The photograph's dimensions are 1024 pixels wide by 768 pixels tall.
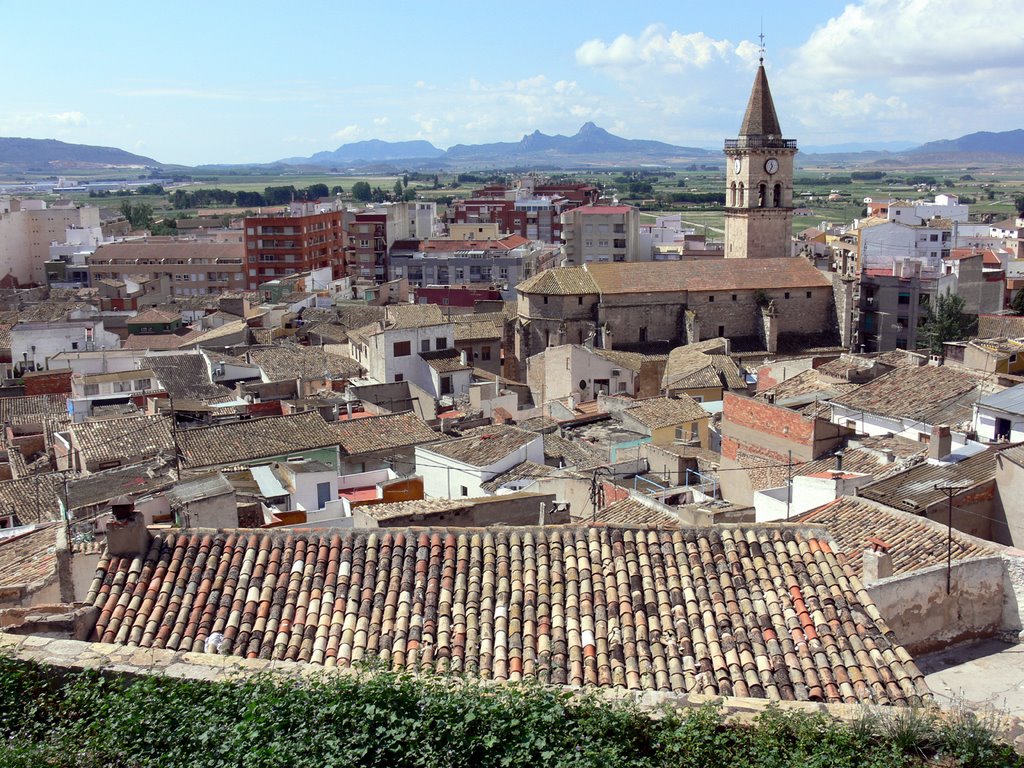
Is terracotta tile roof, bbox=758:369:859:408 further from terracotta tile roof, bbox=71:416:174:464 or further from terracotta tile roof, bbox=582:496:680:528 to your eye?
terracotta tile roof, bbox=71:416:174:464

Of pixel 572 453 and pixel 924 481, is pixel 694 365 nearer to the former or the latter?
pixel 572 453

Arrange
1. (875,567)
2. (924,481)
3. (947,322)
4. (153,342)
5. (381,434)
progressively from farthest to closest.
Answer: (153,342), (947,322), (381,434), (924,481), (875,567)

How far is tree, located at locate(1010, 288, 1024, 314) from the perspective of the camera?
2090 inches

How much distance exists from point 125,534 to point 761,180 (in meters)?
48.7

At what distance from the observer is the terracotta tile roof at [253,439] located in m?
21.9

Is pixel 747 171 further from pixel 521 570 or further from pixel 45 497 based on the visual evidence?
pixel 521 570

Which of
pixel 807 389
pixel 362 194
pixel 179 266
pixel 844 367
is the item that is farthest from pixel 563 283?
pixel 362 194

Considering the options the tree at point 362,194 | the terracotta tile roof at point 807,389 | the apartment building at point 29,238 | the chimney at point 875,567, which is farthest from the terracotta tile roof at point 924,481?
the tree at point 362,194

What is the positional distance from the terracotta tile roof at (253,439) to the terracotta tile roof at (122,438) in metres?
0.58

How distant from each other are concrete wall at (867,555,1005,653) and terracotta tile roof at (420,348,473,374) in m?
25.0

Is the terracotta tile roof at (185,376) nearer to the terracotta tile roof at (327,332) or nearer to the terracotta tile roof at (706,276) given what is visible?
the terracotta tile roof at (327,332)

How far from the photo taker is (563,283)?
44594mm

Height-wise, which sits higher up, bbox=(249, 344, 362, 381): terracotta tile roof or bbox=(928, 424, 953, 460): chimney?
bbox=(928, 424, 953, 460): chimney

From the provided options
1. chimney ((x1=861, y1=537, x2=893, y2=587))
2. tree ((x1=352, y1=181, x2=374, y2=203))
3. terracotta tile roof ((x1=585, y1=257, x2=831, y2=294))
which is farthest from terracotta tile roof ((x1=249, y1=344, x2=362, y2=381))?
tree ((x1=352, y1=181, x2=374, y2=203))
